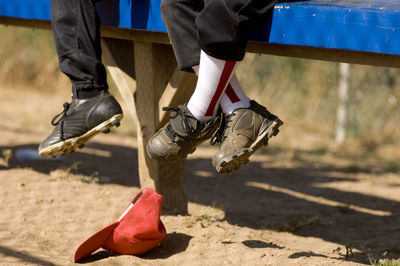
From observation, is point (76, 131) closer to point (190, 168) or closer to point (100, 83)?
point (100, 83)

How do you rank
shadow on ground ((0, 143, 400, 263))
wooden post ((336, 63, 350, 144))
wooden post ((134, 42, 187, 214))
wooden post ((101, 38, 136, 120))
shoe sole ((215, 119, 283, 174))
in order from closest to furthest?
shoe sole ((215, 119, 283, 174)) < wooden post ((134, 42, 187, 214)) < wooden post ((101, 38, 136, 120)) < shadow on ground ((0, 143, 400, 263)) < wooden post ((336, 63, 350, 144))

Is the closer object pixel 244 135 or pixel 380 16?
pixel 380 16

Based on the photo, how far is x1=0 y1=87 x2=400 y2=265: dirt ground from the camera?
2.52 meters

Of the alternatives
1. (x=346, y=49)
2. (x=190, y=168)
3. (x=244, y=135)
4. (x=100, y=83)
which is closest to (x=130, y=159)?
(x=190, y=168)

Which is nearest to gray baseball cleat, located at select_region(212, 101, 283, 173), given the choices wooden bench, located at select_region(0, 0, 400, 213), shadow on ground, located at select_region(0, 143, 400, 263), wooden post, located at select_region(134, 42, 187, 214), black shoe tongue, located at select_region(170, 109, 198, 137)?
black shoe tongue, located at select_region(170, 109, 198, 137)

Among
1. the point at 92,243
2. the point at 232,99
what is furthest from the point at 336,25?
the point at 92,243

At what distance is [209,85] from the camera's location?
2.25m

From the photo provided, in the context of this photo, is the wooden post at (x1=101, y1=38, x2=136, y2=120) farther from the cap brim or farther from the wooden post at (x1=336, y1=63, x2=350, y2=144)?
the wooden post at (x1=336, y1=63, x2=350, y2=144)

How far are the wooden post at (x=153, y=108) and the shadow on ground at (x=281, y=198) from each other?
0.26 metres

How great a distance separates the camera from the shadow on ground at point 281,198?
322 cm

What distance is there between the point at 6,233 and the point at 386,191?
2770 millimetres

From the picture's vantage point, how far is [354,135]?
241 inches

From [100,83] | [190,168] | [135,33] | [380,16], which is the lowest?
[190,168]

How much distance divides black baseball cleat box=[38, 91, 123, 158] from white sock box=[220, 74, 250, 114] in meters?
0.45
